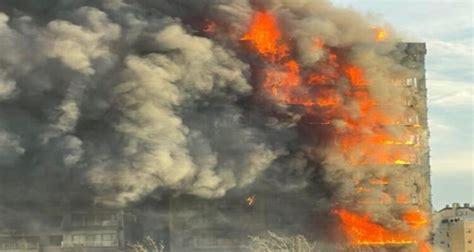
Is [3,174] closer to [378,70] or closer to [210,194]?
[210,194]

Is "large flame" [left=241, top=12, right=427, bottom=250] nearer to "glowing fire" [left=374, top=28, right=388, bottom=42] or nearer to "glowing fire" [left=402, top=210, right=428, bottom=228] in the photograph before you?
"glowing fire" [left=374, top=28, right=388, bottom=42]

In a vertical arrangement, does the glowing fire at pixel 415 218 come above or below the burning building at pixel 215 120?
below

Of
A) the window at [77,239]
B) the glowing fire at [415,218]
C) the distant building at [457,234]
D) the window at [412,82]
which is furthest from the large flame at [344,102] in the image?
the distant building at [457,234]

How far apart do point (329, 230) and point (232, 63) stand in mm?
15246

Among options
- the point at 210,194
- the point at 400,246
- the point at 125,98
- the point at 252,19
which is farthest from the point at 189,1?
the point at 400,246

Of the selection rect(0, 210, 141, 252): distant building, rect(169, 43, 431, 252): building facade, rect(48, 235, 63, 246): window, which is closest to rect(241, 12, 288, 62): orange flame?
rect(169, 43, 431, 252): building facade

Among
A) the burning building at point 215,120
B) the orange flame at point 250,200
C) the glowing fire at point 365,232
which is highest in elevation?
the burning building at point 215,120

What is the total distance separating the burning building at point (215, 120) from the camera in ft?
187

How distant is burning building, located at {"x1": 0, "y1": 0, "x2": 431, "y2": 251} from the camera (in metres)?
57.1

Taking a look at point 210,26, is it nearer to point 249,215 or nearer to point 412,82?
point 249,215

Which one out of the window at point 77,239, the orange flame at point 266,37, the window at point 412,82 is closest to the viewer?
the window at point 77,239

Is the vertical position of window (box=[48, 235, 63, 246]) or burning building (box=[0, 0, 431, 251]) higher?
burning building (box=[0, 0, 431, 251])

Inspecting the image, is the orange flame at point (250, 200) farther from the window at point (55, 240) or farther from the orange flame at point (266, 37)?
the window at point (55, 240)

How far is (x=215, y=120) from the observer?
60.1 m
